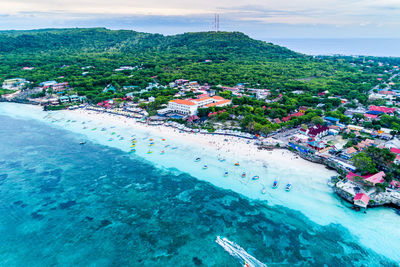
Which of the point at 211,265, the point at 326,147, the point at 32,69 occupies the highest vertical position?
the point at 32,69

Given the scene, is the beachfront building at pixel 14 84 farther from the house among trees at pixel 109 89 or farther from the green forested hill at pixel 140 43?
the green forested hill at pixel 140 43

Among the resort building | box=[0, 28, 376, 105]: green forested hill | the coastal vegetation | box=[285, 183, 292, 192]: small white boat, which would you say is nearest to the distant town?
the resort building

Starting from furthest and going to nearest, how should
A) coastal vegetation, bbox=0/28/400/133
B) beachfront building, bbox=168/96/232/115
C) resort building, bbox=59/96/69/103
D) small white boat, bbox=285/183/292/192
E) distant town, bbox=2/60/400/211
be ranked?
1. resort building, bbox=59/96/69/103
2. coastal vegetation, bbox=0/28/400/133
3. beachfront building, bbox=168/96/232/115
4. distant town, bbox=2/60/400/211
5. small white boat, bbox=285/183/292/192

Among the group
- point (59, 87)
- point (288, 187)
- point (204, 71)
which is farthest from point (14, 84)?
point (288, 187)

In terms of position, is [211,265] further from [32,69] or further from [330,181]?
[32,69]

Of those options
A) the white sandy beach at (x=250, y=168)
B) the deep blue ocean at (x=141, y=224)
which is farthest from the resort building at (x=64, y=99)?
the deep blue ocean at (x=141, y=224)

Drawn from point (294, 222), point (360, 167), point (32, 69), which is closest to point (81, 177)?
point (294, 222)

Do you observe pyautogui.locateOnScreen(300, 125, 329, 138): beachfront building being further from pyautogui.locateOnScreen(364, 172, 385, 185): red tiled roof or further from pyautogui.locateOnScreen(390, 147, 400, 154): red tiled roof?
pyautogui.locateOnScreen(364, 172, 385, 185): red tiled roof
